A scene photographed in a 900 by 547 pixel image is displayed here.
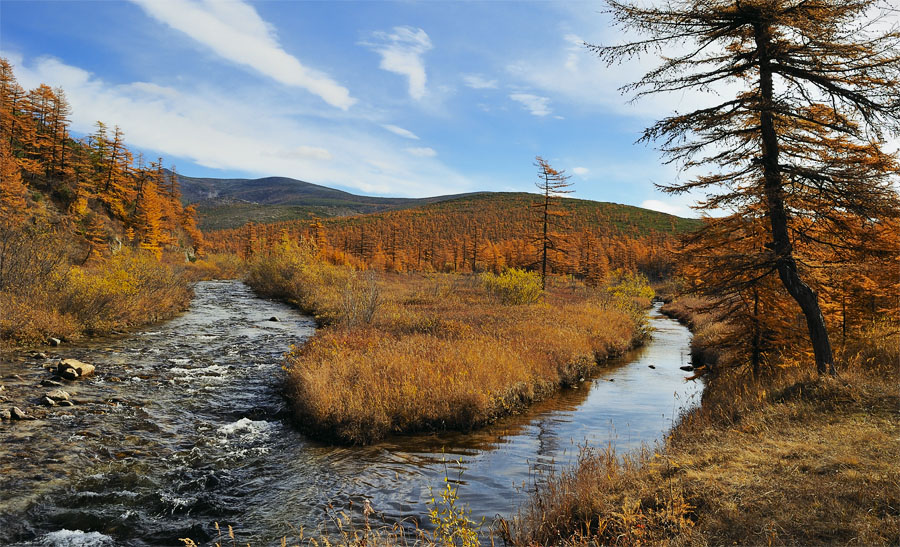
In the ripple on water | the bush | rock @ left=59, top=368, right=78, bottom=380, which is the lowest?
the ripple on water

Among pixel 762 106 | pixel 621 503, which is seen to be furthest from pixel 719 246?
pixel 621 503

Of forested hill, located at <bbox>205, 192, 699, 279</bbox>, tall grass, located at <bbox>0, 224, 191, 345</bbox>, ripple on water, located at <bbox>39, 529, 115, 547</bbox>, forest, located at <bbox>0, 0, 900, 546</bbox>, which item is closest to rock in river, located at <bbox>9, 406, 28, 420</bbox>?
forest, located at <bbox>0, 0, 900, 546</bbox>

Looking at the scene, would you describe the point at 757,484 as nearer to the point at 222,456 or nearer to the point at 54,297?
the point at 222,456

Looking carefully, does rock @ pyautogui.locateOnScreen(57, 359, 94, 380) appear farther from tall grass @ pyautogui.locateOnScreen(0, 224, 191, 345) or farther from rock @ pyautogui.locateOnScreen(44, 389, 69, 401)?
tall grass @ pyautogui.locateOnScreen(0, 224, 191, 345)

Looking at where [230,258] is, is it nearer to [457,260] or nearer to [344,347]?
[457,260]

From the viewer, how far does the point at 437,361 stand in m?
12.1

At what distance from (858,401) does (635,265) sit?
8414 cm

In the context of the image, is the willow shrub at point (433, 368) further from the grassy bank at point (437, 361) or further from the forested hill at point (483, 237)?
the forested hill at point (483, 237)

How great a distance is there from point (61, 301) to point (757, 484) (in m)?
21.9

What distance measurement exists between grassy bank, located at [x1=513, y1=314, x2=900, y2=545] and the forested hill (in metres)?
29.8

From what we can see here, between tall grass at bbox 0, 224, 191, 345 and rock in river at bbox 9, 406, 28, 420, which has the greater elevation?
tall grass at bbox 0, 224, 191, 345

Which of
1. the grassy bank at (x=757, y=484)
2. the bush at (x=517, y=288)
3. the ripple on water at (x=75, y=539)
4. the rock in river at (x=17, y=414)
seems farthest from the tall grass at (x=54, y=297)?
the bush at (x=517, y=288)

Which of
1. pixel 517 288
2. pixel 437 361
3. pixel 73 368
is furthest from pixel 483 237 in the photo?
pixel 73 368

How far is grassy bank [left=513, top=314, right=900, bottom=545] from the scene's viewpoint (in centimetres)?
434
